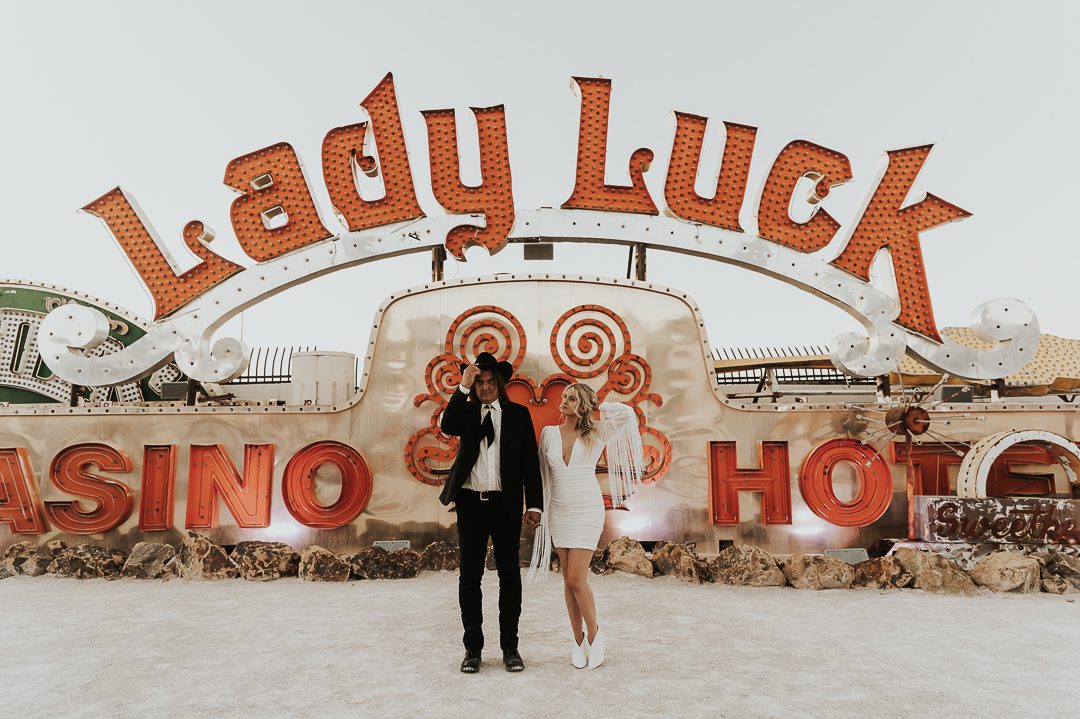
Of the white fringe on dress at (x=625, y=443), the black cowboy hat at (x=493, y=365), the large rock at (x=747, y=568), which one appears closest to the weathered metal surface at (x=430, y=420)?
the large rock at (x=747, y=568)

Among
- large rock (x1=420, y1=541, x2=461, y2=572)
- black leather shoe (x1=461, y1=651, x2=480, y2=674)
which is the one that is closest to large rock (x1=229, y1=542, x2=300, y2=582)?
large rock (x1=420, y1=541, x2=461, y2=572)

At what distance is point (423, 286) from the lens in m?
8.58

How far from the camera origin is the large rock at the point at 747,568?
23.6 ft

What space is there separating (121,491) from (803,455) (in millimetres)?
8093

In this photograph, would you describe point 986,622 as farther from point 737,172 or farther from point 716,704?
point 737,172

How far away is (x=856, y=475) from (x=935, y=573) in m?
1.47

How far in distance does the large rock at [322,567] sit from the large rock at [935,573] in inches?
232

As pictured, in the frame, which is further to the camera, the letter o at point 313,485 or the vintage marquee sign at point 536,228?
the vintage marquee sign at point 536,228

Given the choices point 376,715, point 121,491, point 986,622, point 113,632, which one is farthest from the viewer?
point 121,491

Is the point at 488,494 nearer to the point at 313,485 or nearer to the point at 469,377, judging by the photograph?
the point at 469,377

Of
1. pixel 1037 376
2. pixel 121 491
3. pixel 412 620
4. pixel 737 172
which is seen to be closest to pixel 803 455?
pixel 737 172

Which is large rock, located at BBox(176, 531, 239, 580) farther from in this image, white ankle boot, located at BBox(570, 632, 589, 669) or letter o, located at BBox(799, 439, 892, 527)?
letter o, located at BBox(799, 439, 892, 527)

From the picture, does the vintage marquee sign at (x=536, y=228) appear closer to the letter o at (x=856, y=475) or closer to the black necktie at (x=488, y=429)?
the letter o at (x=856, y=475)

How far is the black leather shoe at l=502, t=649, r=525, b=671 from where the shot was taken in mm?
4066
